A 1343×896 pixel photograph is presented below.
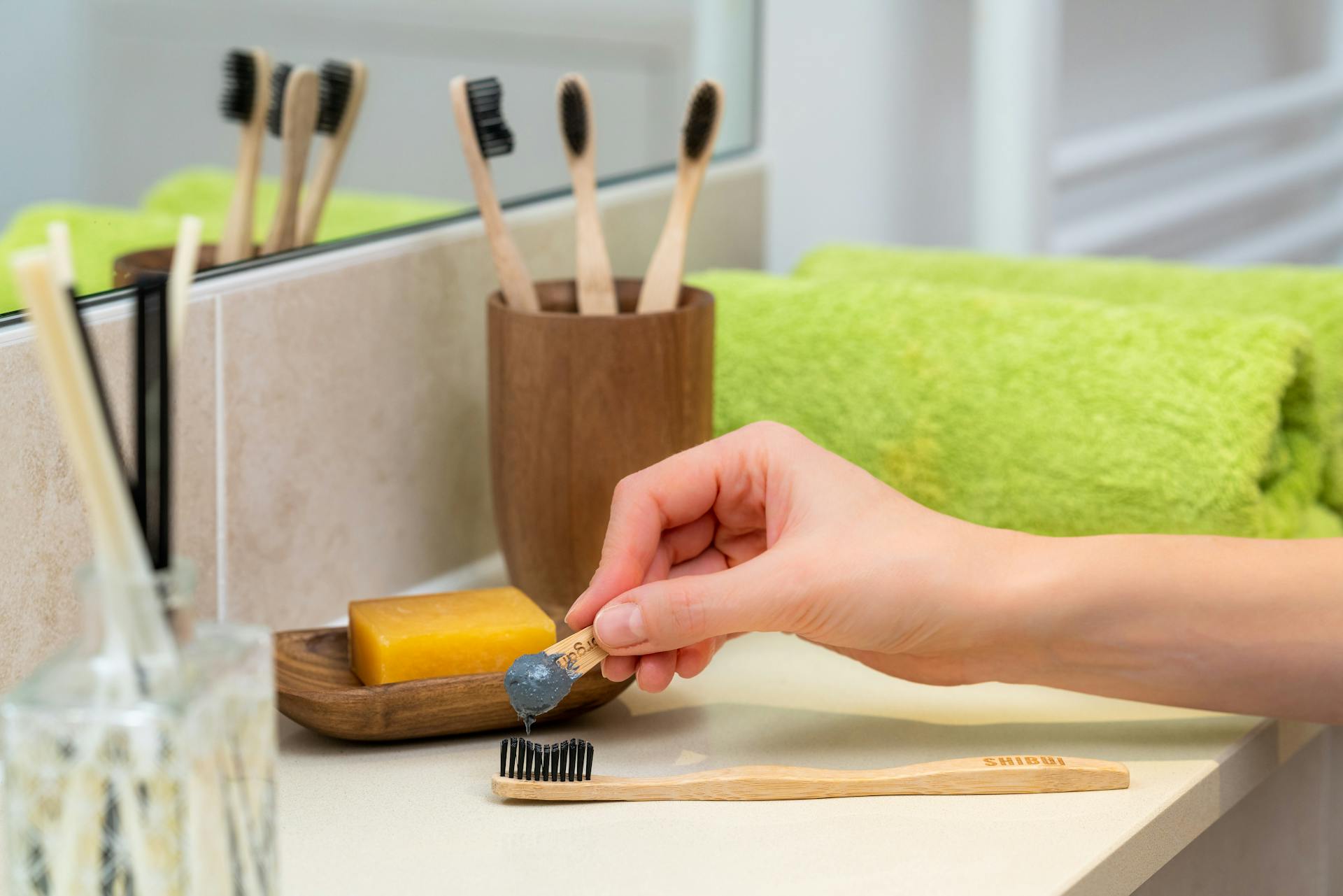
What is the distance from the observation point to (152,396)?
1.16ft

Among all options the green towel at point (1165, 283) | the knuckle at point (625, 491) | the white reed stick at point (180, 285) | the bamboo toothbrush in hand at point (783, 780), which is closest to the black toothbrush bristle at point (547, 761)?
the bamboo toothbrush in hand at point (783, 780)

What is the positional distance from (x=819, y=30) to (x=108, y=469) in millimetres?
901

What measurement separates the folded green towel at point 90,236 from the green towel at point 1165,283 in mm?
431

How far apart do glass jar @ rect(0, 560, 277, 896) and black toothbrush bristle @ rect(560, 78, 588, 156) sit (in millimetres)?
409

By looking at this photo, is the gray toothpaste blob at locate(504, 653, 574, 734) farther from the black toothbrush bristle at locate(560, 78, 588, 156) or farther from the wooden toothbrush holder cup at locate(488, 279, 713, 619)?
the black toothbrush bristle at locate(560, 78, 588, 156)

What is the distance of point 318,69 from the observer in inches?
29.2

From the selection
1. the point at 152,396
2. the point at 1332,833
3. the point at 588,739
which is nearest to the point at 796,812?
the point at 588,739

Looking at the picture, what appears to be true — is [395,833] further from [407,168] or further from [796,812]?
[407,168]

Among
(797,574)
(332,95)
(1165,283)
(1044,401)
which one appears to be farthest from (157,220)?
(1165,283)

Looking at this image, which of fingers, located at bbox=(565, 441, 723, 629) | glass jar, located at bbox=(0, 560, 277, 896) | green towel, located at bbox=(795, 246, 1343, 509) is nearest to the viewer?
glass jar, located at bbox=(0, 560, 277, 896)

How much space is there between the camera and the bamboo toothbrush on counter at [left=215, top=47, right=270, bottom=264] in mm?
692

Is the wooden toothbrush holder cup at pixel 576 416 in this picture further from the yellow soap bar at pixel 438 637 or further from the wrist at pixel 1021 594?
the wrist at pixel 1021 594

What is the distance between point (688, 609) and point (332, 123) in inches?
14.6

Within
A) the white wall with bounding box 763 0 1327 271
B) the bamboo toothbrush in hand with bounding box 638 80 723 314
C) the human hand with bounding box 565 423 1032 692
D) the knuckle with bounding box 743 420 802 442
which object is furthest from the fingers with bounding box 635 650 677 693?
the white wall with bounding box 763 0 1327 271
